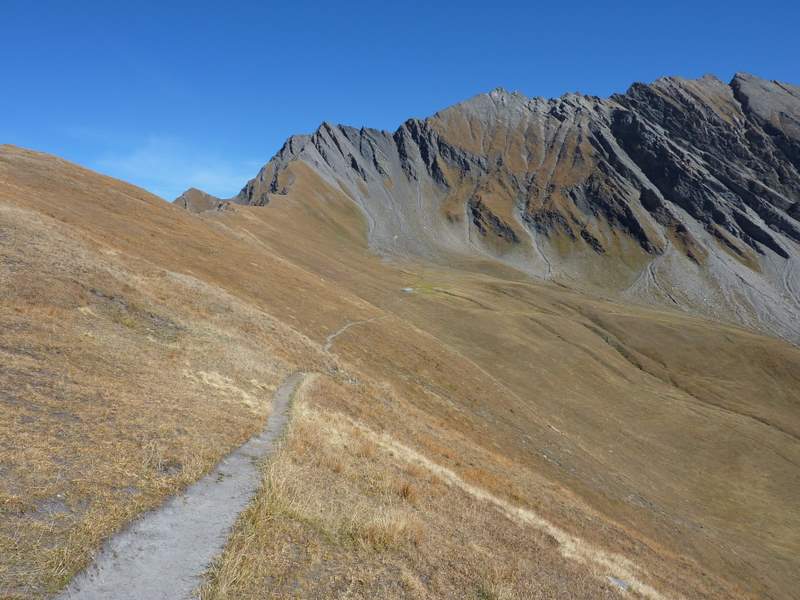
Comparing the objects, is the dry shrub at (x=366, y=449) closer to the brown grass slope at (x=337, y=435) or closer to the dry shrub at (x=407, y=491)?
the brown grass slope at (x=337, y=435)

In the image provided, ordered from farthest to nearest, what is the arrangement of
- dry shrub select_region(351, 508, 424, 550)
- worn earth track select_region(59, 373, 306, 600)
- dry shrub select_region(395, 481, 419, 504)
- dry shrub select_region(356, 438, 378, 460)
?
dry shrub select_region(356, 438, 378, 460)
dry shrub select_region(395, 481, 419, 504)
dry shrub select_region(351, 508, 424, 550)
worn earth track select_region(59, 373, 306, 600)

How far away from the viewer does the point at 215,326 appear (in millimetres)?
31641

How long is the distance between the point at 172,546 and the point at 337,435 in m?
11.0

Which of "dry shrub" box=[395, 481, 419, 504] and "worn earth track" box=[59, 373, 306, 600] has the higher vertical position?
"worn earth track" box=[59, 373, 306, 600]

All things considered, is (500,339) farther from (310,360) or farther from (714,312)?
(714,312)

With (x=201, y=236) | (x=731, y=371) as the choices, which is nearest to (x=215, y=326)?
(x=201, y=236)

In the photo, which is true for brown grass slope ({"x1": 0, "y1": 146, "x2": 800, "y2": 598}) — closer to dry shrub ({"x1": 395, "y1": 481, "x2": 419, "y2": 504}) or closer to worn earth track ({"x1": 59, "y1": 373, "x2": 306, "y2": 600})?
dry shrub ({"x1": 395, "y1": 481, "x2": 419, "y2": 504})

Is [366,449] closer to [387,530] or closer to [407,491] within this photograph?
[407,491]

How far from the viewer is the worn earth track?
302 inches

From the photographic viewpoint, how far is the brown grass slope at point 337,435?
392 inches

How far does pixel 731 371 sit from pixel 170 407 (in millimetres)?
122373

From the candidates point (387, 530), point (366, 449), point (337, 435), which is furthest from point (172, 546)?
point (337, 435)

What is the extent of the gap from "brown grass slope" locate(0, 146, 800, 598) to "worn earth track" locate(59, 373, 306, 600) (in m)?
0.38

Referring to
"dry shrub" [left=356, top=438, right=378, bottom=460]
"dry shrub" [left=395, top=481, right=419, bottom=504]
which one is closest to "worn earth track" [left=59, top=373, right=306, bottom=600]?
"dry shrub" [left=395, top=481, right=419, bottom=504]
